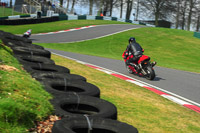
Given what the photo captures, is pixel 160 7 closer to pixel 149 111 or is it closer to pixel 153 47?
pixel 153 47

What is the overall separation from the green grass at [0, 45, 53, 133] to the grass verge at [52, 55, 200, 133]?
5.49ft

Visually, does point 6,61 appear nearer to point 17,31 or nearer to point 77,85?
point 77,85

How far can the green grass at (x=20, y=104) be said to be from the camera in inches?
135

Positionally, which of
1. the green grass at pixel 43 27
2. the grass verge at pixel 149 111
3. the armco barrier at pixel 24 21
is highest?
the armco barrier at pixel 24 21

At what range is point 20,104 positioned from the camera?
12.4ft

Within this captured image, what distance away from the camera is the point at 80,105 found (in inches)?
188

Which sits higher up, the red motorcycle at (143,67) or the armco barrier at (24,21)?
the armco barrier at (24,21)

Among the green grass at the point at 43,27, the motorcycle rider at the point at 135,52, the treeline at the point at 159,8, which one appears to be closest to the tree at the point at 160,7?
the treeline at the point at 159,8

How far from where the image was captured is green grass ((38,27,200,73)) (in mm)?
20391

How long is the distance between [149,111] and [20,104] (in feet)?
10.1

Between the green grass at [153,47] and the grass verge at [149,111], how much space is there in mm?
11331

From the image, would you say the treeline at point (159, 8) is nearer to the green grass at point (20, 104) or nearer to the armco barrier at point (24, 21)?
the armco barrier at point (24, 21)

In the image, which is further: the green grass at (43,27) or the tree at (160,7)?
the tree at (160,7)

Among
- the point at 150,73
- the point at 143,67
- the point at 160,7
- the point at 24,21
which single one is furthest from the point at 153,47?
the point at 160,7
